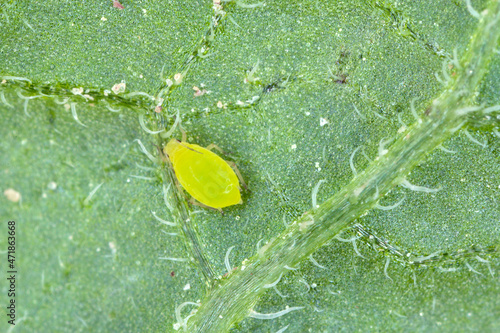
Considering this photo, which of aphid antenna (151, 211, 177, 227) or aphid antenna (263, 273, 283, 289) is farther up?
aphid antenna (151, 211, 177, 227)

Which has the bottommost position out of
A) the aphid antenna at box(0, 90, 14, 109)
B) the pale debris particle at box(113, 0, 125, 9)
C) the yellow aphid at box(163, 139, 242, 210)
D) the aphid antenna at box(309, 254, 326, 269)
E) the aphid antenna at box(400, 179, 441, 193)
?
the aphid antenna at box(309, 254, 326, 269)

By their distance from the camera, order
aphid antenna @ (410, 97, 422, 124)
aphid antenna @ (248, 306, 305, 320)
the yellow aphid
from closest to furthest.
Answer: the yellow aphid < aphid antenna @ (410, 97, 422, 124) < aphid antenna @ (248, 306, 305, 320)

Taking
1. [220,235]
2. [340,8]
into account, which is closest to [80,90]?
[220,235]

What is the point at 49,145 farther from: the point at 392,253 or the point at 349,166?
the point at 392,253

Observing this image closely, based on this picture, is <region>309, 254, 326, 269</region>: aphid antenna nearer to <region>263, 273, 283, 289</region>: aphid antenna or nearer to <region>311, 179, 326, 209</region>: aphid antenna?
<region>263, 273, 283, 289</region>: aphid antenna

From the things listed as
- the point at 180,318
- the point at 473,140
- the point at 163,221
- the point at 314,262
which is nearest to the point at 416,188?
the point at 473,140

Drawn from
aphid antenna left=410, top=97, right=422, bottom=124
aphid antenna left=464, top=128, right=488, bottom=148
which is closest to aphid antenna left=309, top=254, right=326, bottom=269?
aphid antenna left=410, top=97, right=422, bottom=124

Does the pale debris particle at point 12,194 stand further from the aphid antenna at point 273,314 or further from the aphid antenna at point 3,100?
the aphid antenna at point 273,314

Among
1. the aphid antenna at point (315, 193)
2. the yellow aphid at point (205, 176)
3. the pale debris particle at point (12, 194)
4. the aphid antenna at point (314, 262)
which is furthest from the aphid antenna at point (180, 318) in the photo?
the pale debris particle at point (12, 194)
